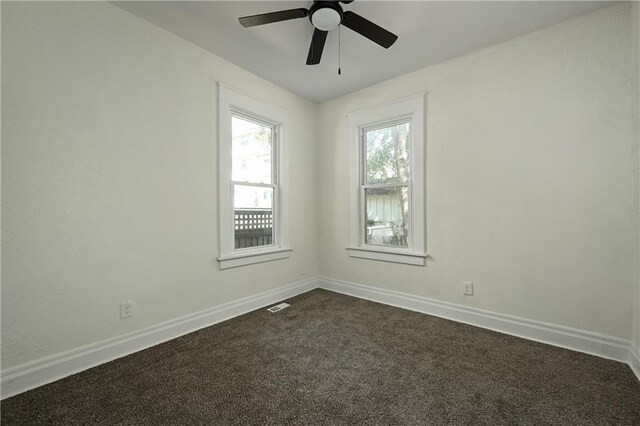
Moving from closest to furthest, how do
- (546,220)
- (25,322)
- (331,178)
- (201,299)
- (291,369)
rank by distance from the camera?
(25,322)
(291,369)
(546,220)
(201,299)
(331,178)

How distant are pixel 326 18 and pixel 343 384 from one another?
8.06ft

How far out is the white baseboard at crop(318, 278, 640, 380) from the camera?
2061mm

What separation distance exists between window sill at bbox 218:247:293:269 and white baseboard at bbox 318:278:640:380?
1060 millimetres

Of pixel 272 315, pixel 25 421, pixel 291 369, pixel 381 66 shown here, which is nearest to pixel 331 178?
pixel 381 66

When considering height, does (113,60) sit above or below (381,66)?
below

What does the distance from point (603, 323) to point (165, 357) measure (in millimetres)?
3345

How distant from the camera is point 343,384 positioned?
1769 millimetres

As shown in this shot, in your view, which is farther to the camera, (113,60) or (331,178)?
(331,178)

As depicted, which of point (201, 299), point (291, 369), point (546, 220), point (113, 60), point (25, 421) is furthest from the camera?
point (201, 299)

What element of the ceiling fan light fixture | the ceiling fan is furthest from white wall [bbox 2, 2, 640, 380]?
the ceiling fan light fixture

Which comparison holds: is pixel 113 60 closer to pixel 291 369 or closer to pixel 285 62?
pixel 285 62

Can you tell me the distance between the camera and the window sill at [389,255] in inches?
120

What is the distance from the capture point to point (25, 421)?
1454 millimetres

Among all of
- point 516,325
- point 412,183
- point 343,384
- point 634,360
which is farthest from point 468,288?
point 343,384
